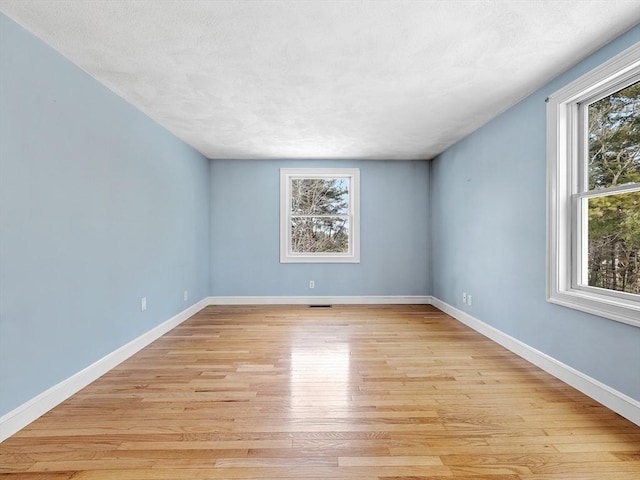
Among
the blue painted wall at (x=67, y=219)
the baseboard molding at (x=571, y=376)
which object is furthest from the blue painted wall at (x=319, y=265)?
the baseboard molding at (x=571, y=376)

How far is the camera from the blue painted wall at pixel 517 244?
2205mm

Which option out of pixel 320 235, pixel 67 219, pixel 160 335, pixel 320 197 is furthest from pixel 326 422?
pixel 320 197

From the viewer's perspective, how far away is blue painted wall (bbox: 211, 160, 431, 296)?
5.37 meters

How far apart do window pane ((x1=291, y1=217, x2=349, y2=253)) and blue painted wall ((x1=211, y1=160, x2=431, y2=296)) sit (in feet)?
0.88

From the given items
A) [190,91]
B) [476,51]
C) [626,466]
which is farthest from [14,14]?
[626,466]

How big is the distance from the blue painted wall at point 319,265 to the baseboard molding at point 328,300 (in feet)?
0.26

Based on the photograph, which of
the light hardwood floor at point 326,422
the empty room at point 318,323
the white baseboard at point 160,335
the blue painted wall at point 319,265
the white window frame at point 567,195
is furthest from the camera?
the blue painted wall at point 319,265

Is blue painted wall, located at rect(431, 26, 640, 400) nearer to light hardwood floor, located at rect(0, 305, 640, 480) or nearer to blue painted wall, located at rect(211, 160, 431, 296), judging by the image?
light hardwood floor, located at rect(0, 305, 640, 480)

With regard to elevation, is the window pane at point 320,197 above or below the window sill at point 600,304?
above

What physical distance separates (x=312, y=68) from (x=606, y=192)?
2.24m

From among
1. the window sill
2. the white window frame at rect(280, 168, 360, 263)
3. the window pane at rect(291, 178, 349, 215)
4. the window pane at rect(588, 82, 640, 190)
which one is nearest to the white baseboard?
the window sill

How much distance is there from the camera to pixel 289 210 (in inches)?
214

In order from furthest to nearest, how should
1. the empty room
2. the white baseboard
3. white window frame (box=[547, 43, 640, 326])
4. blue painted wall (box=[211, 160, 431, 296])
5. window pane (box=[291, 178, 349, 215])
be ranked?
window pane (box=[291, 178, 349, 215]), blue painted wall (box=[211, 160, 431, 296]), white window frame (box=[547, 43, 640, 326]), the white baseboard, the empty room

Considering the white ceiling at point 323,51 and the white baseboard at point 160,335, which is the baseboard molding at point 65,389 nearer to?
the white baseboard at point 160,335
